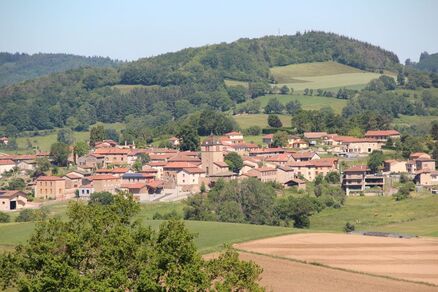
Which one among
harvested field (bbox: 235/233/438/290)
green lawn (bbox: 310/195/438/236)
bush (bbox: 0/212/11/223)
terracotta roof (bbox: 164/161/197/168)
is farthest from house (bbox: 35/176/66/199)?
harvested field (bbox: 235/233/438/290)

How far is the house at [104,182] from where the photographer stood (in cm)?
8756

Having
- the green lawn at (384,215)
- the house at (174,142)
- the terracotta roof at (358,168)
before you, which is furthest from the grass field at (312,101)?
the green lawn at (384,215)

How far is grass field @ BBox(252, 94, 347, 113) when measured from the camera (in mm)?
147625

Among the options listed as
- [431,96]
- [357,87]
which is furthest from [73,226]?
[357,87]

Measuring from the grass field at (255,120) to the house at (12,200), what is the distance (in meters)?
45.5

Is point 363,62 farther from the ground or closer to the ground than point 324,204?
farther from the ground

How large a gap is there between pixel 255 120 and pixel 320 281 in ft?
301

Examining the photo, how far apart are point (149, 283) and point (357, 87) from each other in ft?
440

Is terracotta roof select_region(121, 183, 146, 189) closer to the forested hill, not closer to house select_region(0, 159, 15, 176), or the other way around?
house select_region(0, 159, 15, 176)

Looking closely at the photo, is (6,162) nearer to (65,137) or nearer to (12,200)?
(12,200)

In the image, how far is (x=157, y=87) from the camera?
171 metres

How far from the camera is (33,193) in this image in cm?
8950

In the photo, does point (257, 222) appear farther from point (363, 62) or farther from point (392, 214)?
point (363, 62)

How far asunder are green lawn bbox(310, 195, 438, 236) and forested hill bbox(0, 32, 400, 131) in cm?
7301
